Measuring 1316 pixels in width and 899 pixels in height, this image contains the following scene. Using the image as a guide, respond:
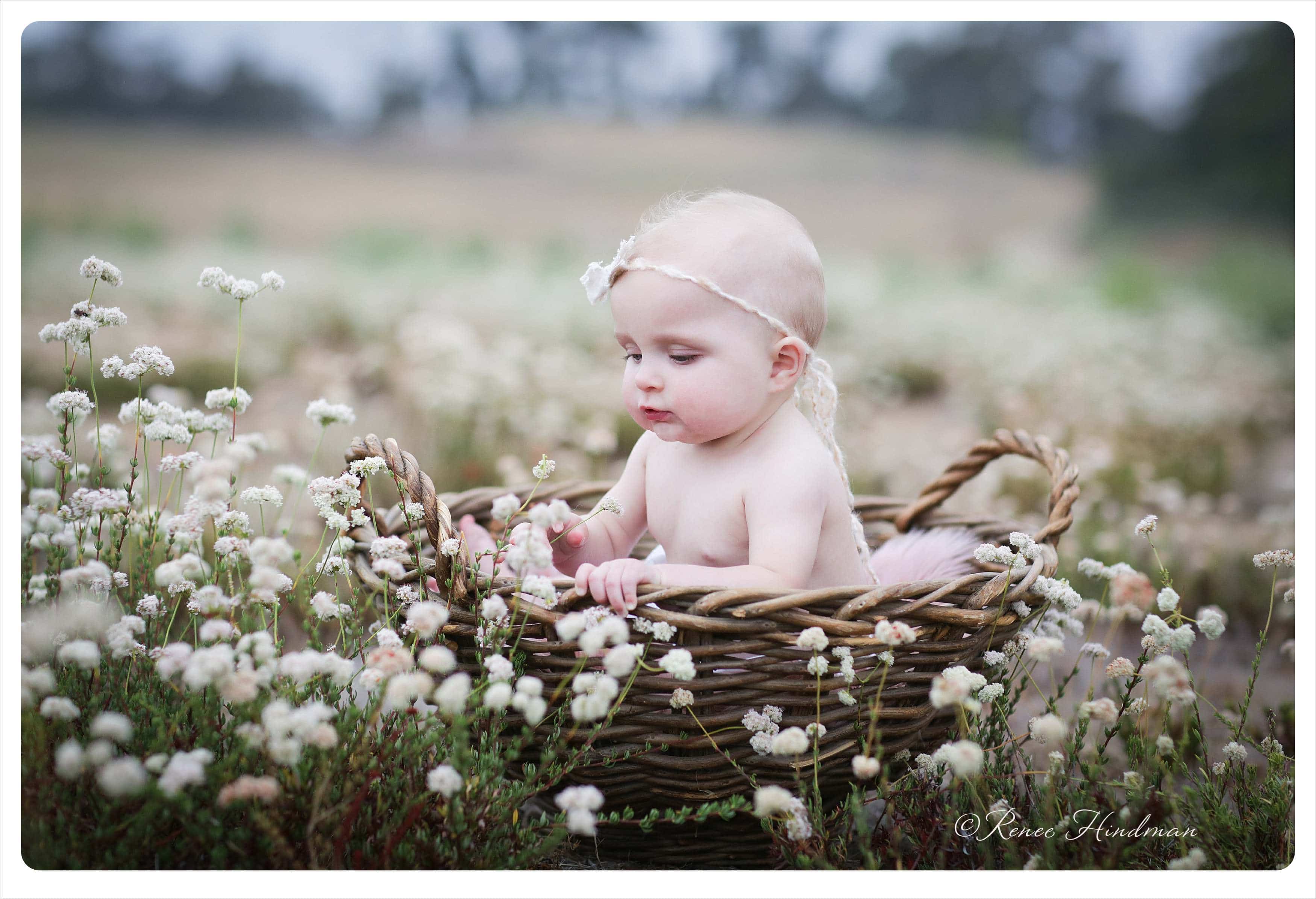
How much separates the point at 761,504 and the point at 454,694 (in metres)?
0.75

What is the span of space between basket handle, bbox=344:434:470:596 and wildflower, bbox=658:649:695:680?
1.18ft

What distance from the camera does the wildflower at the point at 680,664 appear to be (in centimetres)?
116

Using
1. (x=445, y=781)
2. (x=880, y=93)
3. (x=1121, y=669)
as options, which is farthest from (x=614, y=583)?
(x=880, y=93)

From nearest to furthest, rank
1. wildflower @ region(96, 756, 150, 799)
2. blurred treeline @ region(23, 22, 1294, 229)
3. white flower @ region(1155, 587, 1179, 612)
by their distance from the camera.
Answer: wildflower @ region(96, 756, 150, 799) → white flower @ region(1155, 587, 1179, 612) → blurred treeline @ region(23, 22, 1294, 229)

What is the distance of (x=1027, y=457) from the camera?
6.84ft

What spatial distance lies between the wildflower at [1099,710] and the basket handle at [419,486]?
89cm

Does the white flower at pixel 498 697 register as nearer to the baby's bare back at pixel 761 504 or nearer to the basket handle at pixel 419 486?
the basket handle at pixel 419 486

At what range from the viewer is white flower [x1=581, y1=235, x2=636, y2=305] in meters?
1.71

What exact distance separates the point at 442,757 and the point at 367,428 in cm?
248

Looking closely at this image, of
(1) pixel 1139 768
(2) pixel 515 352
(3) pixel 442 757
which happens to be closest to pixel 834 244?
(2) pixel 515 352

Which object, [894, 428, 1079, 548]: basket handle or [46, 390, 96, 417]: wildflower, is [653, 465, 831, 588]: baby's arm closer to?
[894, 428, 1079, 548]: basket handle

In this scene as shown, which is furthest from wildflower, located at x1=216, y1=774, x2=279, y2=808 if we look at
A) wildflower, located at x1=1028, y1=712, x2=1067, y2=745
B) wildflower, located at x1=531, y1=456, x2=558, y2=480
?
wildflower, located at x1=1028, y1=712, x2=1067, y2=745

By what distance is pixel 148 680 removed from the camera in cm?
137

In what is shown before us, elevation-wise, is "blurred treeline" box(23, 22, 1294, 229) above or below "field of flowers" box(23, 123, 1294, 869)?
above
